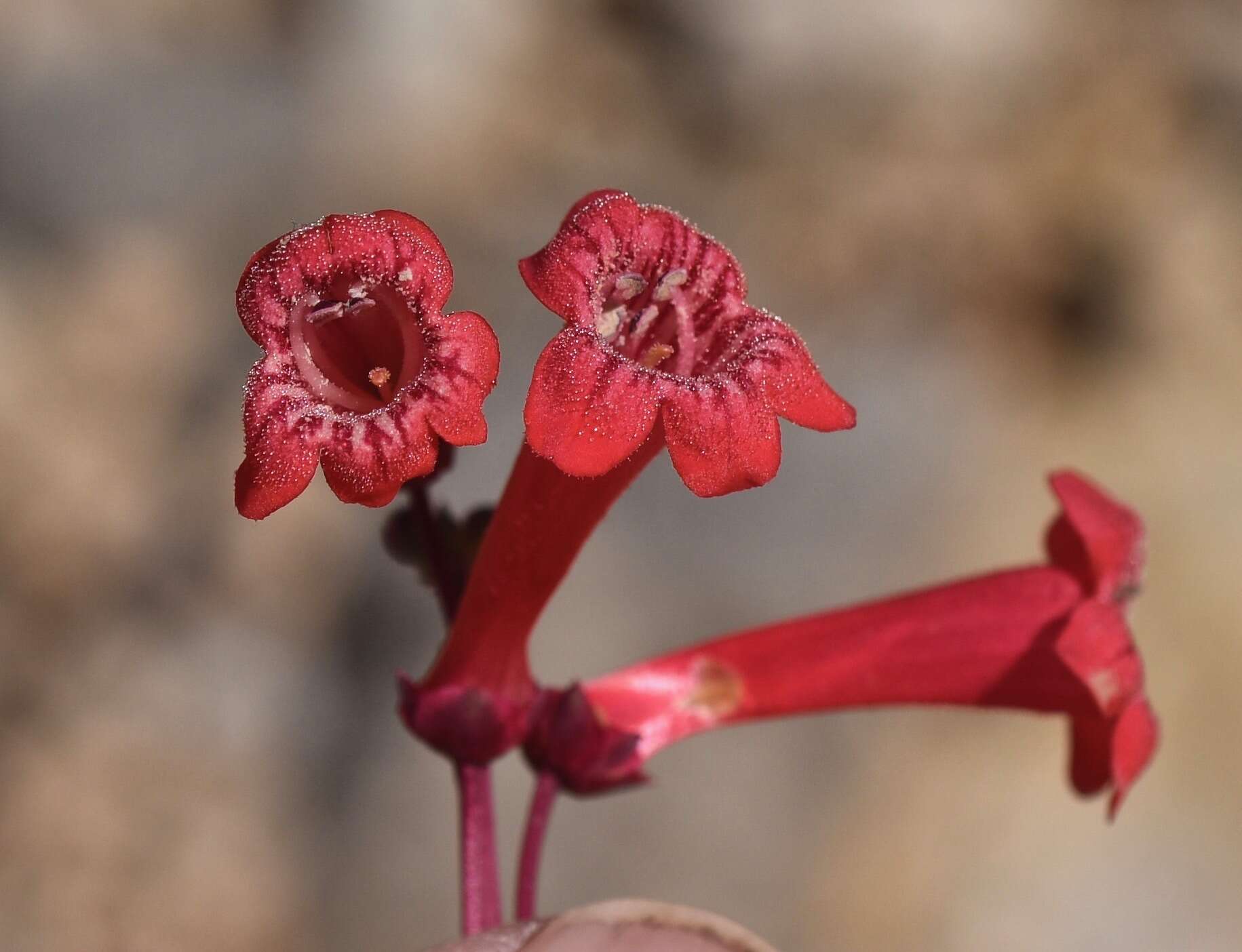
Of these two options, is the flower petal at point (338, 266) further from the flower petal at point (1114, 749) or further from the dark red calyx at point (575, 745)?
the flower petal at point (1114, 749)

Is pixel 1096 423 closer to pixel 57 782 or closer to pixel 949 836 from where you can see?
pixel 949 836

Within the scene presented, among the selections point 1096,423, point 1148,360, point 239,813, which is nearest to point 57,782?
point 239,813

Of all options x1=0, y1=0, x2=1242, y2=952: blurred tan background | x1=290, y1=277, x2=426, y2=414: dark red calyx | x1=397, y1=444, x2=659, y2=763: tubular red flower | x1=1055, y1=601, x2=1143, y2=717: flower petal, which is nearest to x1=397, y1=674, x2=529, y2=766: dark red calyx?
x1=397, y1=444, x2=659, y2=763: tubular red flower

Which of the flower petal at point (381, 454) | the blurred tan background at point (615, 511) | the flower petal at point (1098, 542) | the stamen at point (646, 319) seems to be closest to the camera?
the flower petal at point (381, 454)

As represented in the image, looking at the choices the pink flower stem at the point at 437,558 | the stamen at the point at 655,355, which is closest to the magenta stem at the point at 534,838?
the pink flower stem at the point at 437,558

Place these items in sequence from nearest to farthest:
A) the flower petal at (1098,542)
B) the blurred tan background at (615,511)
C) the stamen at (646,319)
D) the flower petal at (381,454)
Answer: the flower petal at (381,454), the stamen at (646,319), the flower petal at (1098,542), the blurred tan background at (615,511)

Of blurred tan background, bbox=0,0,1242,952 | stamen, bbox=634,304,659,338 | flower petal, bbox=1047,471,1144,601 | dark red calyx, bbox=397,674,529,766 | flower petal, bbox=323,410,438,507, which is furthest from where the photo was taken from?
blurred tan background, bbox=0,0,1242,952

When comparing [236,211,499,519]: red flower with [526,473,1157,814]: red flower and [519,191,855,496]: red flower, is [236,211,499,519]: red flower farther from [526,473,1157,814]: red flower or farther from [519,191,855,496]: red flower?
[526,473,1157,814]: red flower

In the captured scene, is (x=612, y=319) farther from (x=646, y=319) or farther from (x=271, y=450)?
(x=271, y=450)
